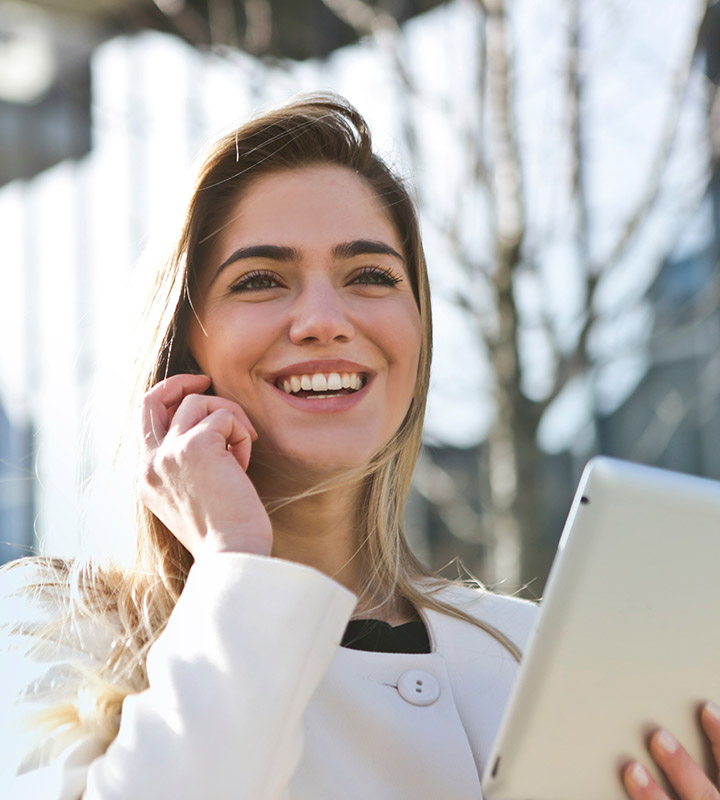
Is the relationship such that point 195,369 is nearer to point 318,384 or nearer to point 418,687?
point 318,384

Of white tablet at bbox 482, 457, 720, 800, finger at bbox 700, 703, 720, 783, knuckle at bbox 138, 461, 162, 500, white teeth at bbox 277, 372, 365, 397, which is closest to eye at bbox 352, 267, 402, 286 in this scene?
white teeth at bbox 277, 372, 365, 397

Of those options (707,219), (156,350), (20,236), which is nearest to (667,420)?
(707,219)

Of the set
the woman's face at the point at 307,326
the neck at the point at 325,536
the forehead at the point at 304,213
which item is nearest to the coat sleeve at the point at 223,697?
the woman's face at the point at 307,326

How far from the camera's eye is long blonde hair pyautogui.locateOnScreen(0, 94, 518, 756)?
1775 millimetres

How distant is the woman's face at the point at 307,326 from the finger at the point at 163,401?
0.19 ft

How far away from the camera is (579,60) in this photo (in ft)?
13.8

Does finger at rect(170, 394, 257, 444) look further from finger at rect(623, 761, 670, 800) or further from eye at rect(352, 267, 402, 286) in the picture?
finger at rect(623, 761, 670, 800)

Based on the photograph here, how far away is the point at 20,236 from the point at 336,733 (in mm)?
9445

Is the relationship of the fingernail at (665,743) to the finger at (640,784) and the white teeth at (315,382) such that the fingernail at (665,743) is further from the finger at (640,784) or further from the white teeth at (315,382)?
the white teeth at (315,382)

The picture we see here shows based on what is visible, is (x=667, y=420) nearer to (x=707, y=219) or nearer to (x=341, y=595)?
(x=707, y=219)

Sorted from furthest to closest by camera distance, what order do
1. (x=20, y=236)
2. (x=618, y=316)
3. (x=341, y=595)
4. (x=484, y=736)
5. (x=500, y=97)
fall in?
(x=20, y=236)
(x=618, y=316)
(x=500, y=97)
(x=484, y=736)
(x=341, y=595)

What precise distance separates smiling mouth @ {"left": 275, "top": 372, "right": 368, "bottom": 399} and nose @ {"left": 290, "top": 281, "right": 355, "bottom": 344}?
0.06 meters

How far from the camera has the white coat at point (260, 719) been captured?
1.36 meters

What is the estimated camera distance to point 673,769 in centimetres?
133
